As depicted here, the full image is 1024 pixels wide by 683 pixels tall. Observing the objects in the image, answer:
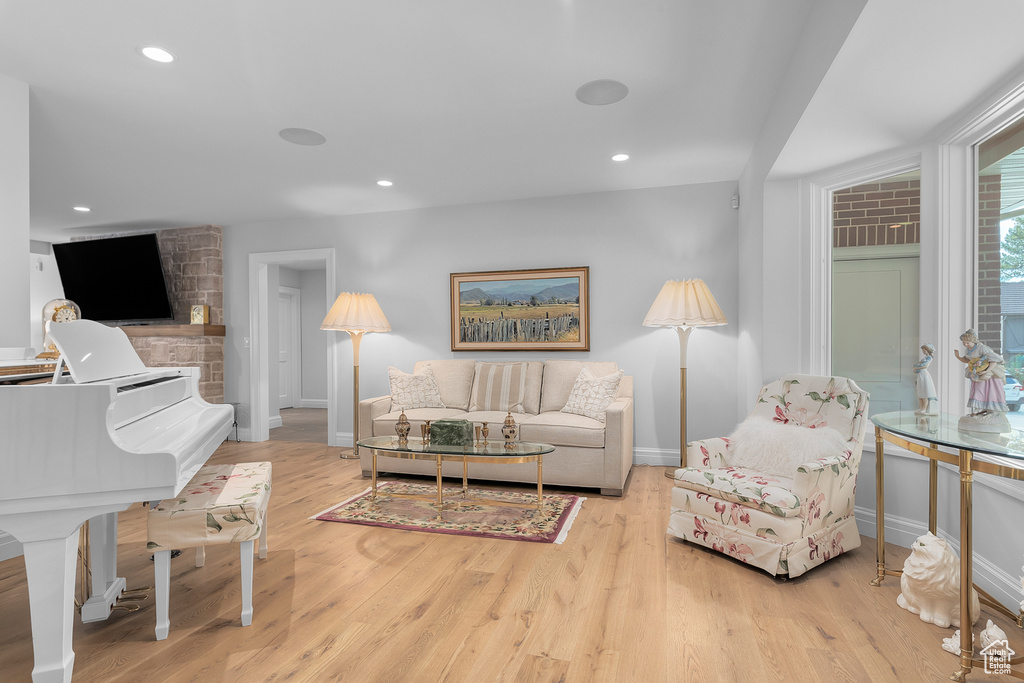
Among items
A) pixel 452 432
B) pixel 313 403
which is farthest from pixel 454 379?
pixel 313 403

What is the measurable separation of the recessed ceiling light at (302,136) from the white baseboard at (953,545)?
12.4 feet

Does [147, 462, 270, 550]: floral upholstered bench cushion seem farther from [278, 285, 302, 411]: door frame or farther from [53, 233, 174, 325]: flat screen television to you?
[278, 285, 302, 411]: door frame

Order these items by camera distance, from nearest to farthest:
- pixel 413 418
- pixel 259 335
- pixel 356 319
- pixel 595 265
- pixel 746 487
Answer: pixel 746 487 → pixel 413 418 → pixel 595 265 → pixel 356 319 → pixel 259 335

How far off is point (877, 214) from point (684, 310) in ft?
4.40

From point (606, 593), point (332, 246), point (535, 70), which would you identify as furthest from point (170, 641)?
point (332, 246)

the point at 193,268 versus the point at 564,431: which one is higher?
the point at 193,268

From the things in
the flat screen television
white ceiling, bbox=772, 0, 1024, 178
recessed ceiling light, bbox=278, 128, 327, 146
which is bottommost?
the flat screen television

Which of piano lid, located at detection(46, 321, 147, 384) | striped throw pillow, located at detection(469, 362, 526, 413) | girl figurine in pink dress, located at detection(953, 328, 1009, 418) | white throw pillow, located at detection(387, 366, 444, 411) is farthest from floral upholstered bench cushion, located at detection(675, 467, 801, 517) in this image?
piano lid, located at detection(46, 321, 147, 384)

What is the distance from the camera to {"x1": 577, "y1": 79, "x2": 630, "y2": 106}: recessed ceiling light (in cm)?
272

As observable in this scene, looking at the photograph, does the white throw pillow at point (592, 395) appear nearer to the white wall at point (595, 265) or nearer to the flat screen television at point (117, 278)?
the white wall at point (595, 265)

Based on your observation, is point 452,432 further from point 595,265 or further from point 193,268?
point 193,268

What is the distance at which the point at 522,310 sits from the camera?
4.86m

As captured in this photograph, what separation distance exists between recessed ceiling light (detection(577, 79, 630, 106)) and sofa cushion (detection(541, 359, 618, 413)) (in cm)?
216

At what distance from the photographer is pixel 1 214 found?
8.51ft
